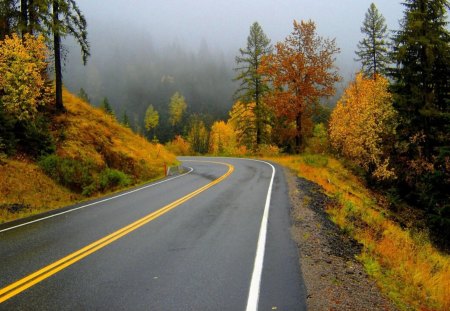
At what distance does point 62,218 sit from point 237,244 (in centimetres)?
625

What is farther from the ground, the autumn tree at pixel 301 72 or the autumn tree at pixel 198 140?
the autumn tree at pixel 301 72

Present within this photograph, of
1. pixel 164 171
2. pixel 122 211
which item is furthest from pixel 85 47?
pixel 122 211

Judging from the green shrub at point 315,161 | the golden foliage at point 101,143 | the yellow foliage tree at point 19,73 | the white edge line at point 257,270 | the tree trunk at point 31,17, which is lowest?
the white edge line at point 257,270

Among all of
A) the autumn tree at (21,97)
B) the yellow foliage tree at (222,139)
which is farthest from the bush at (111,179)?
the yellow foliage tree at (222,139)

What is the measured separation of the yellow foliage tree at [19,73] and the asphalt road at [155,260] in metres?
8.24

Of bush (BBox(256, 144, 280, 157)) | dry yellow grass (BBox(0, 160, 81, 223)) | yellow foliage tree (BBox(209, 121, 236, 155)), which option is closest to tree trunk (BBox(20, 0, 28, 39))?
dry yellow grass (BBox(0, 160, 81, 223))

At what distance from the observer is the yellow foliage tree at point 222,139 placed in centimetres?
7967

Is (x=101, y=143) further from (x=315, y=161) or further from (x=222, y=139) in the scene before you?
(x=222, y=139)

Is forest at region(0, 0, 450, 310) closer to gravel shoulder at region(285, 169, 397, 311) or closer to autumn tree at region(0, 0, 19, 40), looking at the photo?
autumn tree at region(0, 0, 19, 40)

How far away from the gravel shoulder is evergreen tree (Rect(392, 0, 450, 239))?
1348 cm

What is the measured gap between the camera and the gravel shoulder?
516cm

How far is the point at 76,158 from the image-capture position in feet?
62.4

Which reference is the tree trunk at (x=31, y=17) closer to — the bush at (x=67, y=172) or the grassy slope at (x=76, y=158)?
the grassy slope at (x=76, y=158)

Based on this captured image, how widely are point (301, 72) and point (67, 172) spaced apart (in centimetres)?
1956
